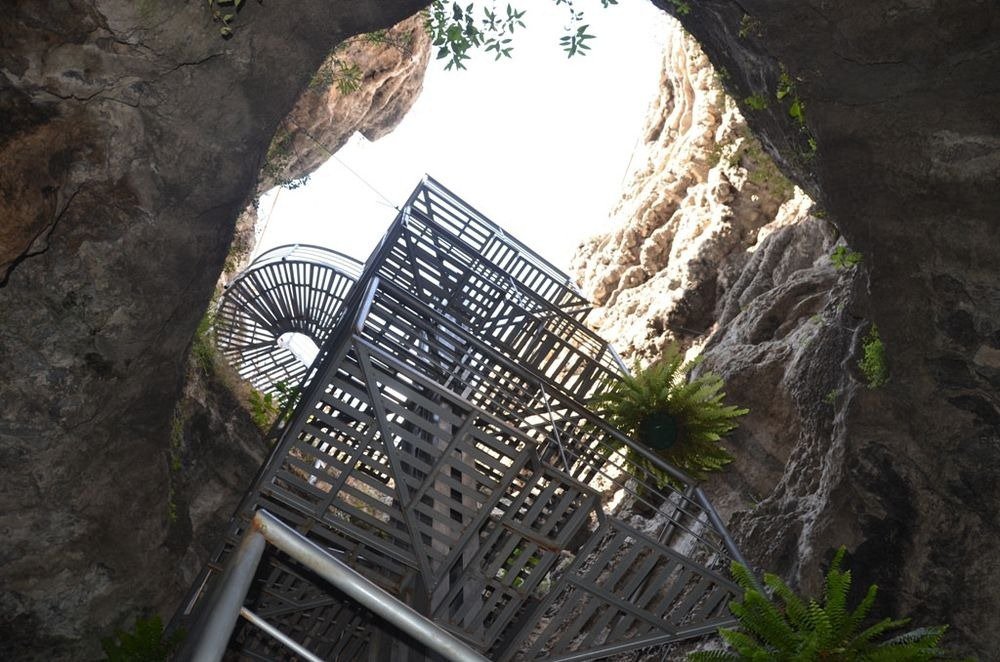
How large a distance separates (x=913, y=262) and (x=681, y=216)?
10.0m

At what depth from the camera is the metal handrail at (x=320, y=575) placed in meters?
1.78

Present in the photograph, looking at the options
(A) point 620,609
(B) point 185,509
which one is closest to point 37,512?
(B) point 185,509

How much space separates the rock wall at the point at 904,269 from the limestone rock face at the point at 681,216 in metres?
4.65

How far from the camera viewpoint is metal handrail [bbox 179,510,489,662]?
1778mm

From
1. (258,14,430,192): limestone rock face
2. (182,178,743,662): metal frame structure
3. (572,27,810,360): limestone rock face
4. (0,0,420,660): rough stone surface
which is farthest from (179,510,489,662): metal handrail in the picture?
(258,14,430,192): limestone rock face

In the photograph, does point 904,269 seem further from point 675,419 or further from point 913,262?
point 675,419

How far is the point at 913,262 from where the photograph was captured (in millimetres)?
6145

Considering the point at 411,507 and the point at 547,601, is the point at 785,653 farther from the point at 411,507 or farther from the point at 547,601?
the point at 411,507

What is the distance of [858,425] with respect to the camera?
6.88 metres

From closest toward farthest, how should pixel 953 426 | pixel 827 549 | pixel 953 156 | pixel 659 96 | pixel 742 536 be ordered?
1. pixel 953 156
2. pixel 953 426
3. pixel 827 549
4. pixel 742 536
5. pixel 659 96

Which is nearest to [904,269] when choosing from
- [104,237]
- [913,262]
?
[913,262]

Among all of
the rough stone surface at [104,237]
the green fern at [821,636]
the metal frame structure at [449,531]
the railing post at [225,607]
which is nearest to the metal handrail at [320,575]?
the railing post at [225,607]

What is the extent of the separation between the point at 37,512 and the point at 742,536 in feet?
24.3

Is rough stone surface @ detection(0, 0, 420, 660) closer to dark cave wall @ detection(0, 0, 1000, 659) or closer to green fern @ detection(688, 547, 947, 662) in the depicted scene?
dark cave wall @ detection(0, 0, 1000, 659)
